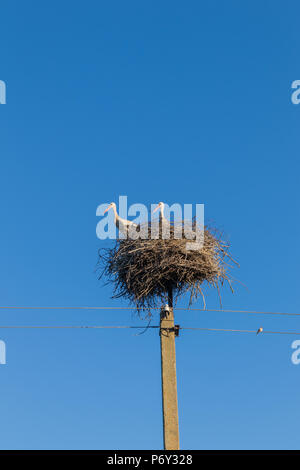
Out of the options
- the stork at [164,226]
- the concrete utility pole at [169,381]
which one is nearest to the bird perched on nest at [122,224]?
the stork at [164,226]

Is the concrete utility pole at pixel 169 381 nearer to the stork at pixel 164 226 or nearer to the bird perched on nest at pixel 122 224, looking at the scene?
the stork at pixel 164 226

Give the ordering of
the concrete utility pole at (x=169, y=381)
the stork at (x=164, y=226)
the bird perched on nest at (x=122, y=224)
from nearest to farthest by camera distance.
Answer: the concrete utility pole at (x=169, y=381) < the stork at (x=164, y=226) < the bird perched on nest at (x=122, y=224)

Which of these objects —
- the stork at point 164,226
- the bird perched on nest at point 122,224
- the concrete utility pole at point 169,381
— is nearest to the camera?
the concrete utility pole at point 169,381

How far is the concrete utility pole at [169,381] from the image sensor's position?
852 centimetres

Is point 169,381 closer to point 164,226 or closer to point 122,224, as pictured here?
point 164,226

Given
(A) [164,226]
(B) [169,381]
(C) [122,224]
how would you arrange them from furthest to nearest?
(C) [122,224] → (A) [164,226] → (B) [169,381]

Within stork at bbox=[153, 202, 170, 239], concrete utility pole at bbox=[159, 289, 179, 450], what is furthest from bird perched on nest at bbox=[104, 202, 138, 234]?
concrete utility pole at bbox=[159, 289, 179, 450]

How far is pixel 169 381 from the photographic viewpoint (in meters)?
8.85

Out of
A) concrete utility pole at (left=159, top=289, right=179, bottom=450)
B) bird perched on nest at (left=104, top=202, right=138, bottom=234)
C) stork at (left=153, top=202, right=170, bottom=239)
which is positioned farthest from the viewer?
bird perched on nest at (left=104, top=202, right=138, bottom=234)

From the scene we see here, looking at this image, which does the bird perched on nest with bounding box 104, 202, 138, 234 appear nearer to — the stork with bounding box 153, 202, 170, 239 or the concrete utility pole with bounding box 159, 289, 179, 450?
the stork with bounding box 153, 202, 170, 239

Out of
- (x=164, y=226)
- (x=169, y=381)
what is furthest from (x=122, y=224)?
(x=169, y=381)

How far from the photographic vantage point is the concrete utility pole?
852 cm
